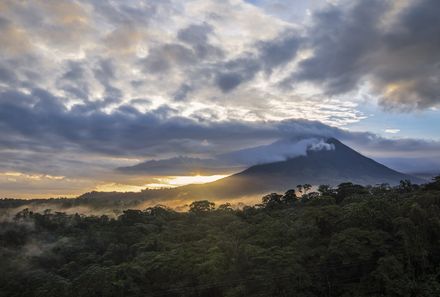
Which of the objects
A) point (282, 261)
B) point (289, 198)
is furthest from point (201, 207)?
point (282, 261)

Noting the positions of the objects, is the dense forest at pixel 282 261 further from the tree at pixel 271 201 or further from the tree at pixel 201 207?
the tree at pixel 271 201

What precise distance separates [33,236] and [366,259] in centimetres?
5123

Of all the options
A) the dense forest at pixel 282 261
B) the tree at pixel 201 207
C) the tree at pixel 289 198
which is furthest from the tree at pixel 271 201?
the dense forest at pixel 282 261

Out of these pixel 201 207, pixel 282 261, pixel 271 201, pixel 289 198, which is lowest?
pixel 282 261

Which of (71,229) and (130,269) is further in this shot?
(71,229)

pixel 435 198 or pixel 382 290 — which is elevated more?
pixel 435 198

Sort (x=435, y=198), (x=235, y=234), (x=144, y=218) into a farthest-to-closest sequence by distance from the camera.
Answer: (x=144, y=218), (x=235, y=234), (x=435, y=198)

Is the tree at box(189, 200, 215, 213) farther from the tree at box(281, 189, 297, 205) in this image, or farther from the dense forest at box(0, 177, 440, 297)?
the dense forest at box(0, 177, 440, 297)

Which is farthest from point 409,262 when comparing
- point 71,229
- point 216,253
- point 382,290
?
point 71,229

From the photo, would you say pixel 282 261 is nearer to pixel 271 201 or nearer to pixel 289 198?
pixel 271 201

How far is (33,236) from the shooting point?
215 feet

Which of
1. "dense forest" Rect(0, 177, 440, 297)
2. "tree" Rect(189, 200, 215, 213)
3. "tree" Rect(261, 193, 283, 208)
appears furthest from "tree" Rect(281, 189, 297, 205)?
"dense forest" Rect(0, 177, 440, 297)

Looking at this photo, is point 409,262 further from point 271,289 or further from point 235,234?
point 235,234

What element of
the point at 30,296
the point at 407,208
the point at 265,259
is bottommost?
the point at 30,296
